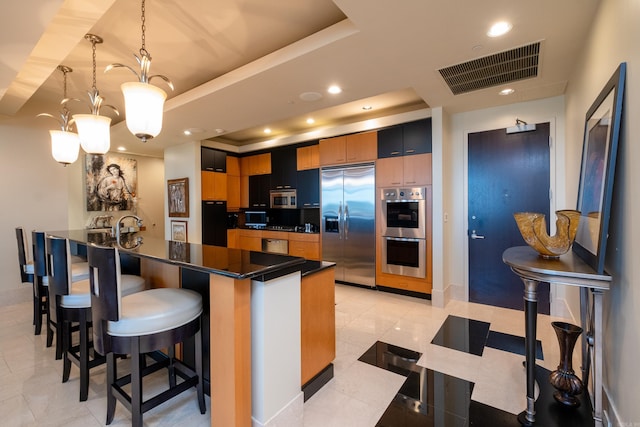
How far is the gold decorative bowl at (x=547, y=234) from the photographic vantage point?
1.57 meters

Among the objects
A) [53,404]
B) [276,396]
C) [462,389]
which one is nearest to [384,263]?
[462,389]

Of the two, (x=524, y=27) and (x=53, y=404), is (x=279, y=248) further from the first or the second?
(x=524, y=27)

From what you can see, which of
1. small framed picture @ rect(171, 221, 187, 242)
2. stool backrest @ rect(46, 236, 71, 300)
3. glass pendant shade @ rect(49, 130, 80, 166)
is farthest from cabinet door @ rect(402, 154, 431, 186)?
small framed picture @ rect(171, 221, 187, 242)

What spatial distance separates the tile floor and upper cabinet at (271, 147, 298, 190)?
9.40 feet

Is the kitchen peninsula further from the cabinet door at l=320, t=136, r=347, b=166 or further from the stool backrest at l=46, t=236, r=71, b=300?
the cabinet door at l=320, t=136, r=347, b=166

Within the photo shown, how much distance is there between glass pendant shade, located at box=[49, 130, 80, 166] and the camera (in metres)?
2.69

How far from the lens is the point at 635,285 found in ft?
4.01

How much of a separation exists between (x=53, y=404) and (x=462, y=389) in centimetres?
274

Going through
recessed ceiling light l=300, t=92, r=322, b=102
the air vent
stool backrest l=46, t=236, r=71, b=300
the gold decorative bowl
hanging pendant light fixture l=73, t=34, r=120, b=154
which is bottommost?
stool backrest l=46, t=236, r=71, b=300

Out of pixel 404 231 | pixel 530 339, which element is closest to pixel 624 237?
pixel 530 339

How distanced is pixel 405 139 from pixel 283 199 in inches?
100

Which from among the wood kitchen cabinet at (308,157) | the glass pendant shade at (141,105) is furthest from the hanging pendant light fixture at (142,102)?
the wood kitchen cabinet at (308,157)

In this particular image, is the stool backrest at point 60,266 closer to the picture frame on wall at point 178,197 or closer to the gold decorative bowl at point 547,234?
the gold decorative bowl at point 547,234

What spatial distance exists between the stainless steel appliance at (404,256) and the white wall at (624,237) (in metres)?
2.12
